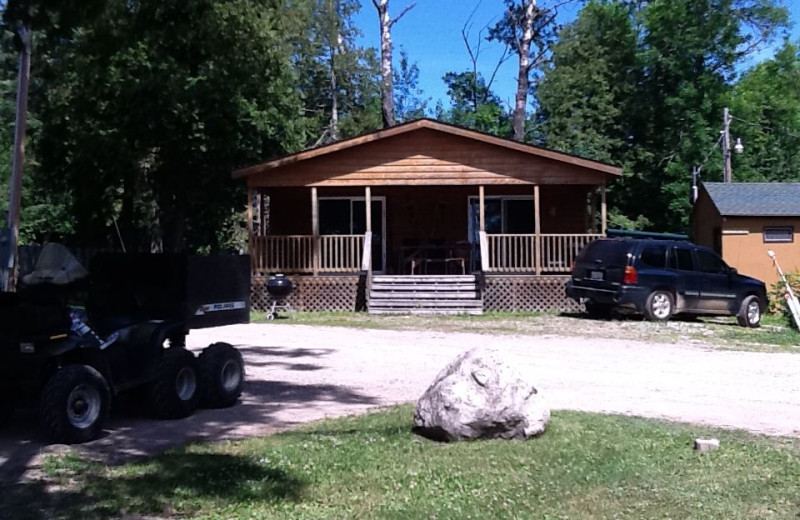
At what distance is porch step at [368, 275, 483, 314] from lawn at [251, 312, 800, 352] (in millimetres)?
468

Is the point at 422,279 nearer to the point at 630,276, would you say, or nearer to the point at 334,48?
the point at 630,276

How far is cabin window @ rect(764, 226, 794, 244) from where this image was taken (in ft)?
79.7

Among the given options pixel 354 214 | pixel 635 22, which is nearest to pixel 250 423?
pixel 354 214

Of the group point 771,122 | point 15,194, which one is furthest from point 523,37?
point 15,194

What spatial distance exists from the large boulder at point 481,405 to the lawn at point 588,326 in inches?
337

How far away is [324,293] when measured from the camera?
2088 cm

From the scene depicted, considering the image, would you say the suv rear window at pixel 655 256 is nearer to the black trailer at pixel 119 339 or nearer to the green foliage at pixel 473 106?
the black trailer at pixel 119 339

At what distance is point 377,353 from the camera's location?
13.3m

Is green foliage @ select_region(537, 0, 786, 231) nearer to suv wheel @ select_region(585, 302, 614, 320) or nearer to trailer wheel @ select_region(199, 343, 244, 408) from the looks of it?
suv wheel @ select_region(585, 302, 614, 320)

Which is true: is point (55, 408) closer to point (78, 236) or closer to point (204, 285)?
point (204, 285)

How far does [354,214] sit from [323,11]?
23339 millimetres

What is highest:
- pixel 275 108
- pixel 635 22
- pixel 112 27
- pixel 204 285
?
pixel 635 22

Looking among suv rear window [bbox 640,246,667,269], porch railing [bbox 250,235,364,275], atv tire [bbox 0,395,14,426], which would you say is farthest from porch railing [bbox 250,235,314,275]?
atv tire [bbox 0,395,14,426]

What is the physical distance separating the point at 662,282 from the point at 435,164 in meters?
6.37
